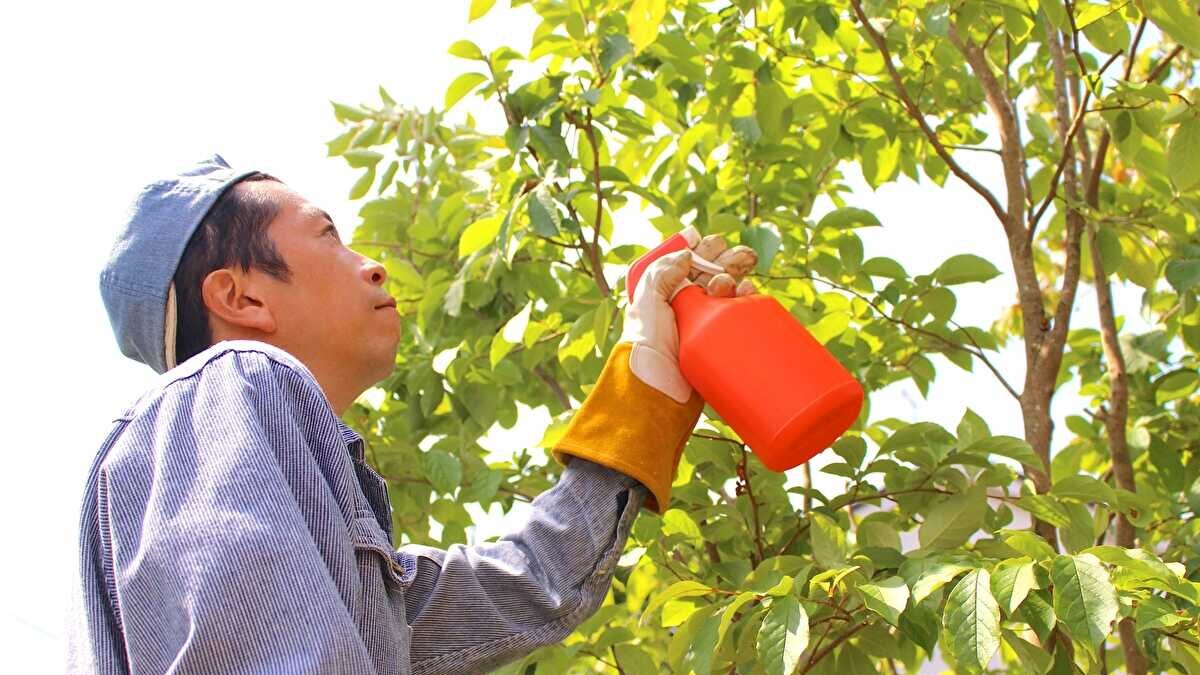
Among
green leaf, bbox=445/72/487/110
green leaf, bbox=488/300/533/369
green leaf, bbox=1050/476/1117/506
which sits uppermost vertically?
green leaf, bbox=445/72/487/110

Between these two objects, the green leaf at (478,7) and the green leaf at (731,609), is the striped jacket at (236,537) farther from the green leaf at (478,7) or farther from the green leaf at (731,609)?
the green leaf at (478,7)

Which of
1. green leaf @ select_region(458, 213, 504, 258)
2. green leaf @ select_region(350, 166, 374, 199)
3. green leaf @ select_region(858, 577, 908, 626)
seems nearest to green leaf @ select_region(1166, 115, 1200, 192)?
green leaf @ select_region(858, 577, 908, 626)

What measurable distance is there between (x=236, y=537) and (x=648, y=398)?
69 centimetres

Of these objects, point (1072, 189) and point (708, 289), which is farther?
point (1072, 189)

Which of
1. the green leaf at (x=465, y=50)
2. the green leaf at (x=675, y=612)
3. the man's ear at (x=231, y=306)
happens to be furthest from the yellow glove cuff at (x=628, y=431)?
the green leaf at (x=465, y=50)

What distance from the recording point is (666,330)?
166cm

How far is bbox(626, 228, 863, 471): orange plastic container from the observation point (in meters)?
1.57

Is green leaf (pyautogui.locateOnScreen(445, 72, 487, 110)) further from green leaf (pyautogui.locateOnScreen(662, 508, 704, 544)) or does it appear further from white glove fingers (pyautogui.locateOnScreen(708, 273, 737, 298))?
white glove fingers (pyautogui.locateOnScreen(708, 273, 737, 298))

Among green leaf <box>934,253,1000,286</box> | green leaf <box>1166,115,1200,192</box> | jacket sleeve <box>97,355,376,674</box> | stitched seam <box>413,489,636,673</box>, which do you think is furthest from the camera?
green leaf <box>934,253,1000,286</box>

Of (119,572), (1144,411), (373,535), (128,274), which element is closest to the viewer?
(119,572)

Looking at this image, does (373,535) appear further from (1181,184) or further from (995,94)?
(995,94)

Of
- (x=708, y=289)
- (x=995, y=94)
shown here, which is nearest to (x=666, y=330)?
(x=708, y=289)

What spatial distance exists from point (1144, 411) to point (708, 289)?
1.60 metres

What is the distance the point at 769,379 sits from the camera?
1585 millimetres
